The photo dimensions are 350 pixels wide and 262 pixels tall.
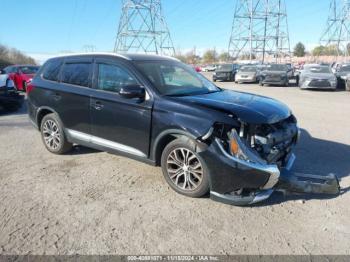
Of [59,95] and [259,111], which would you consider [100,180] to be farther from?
[259,111]

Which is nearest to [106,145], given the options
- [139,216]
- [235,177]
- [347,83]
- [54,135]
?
[54,135]

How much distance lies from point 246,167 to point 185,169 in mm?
835

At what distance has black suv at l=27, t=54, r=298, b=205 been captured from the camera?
152 inches

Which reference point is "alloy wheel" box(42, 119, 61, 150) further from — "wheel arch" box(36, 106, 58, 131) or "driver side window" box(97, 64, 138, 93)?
"driver side window" box(97, 64, 138, 93)

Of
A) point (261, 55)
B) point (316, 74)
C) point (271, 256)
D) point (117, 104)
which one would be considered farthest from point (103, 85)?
point (261, 55)

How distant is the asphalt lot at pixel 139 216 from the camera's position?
3258mm

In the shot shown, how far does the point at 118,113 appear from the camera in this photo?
15.6 ft

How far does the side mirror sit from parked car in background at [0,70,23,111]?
811cm

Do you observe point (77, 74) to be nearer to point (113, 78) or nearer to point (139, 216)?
point (113, 78)

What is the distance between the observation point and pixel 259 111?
4.12 m

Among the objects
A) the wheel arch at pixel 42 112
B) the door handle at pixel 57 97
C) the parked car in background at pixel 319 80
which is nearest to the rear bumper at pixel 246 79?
the parked car in background at pixel 319 80

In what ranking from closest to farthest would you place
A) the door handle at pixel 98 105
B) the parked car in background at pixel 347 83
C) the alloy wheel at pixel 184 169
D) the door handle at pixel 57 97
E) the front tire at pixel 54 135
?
1. the alloy wheel at pixel 184 169
2. the door handle at pixel 98 105
3. the door handle at pixel 57 97
4. the front tire at pixel 54 135
5. the parked car in background at pixel 347 83

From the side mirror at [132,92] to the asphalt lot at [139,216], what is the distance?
1.25 metres

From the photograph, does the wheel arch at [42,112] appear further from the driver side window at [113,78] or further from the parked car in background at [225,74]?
the parked car in background at [225,74]
